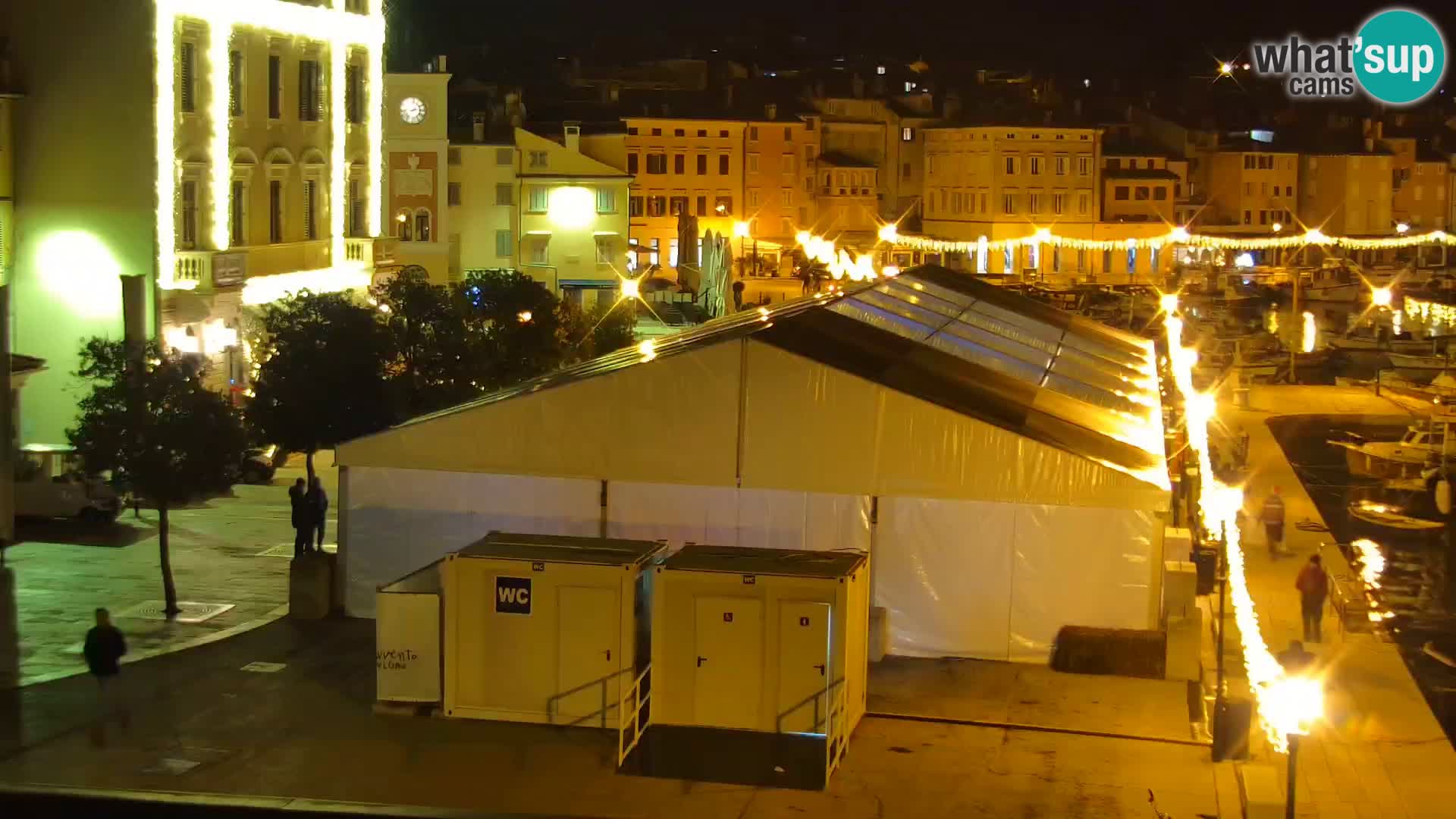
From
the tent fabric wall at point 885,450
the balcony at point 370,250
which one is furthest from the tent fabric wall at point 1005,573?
the balcony at point 370,250

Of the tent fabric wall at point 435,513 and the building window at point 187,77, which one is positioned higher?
the building window at point 187,77

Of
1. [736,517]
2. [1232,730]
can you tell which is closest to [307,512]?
[736,517]

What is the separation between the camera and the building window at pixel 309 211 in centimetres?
3988

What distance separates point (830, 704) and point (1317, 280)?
316ft

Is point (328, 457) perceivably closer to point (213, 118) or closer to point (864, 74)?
point (213, 118)

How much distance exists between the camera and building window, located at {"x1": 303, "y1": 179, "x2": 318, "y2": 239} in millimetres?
39875

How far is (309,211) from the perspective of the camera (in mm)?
40312

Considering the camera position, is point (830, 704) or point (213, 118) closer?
point (830, 704)

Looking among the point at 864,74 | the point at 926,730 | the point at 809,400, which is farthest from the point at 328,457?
the point at 864,74

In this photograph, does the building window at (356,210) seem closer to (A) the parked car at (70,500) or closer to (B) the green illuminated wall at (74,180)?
(B) the green illuminated wall at (74,180)

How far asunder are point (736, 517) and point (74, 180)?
20.7 meters

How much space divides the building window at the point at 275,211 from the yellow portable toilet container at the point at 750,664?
85.7 ft

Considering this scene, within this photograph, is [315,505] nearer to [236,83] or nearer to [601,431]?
[601,431]

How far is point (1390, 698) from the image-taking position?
17.4 meters
